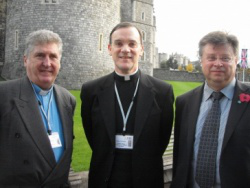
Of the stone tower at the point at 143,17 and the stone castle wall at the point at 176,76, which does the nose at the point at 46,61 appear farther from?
the stone castle wall at the point at 176,76

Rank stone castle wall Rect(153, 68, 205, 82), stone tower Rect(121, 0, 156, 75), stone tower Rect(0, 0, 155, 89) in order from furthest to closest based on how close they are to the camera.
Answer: stone castle wall Rect(153, 68, 205, 82) < stone tower Rect(121, 0, 156, 75) < stone tower Rect(0, 0, 155, 89)

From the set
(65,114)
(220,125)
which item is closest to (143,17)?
(65,114)

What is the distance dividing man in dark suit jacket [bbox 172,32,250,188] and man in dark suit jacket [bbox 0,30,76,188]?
124 cm

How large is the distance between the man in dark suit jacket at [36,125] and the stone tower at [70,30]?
45.8 ft

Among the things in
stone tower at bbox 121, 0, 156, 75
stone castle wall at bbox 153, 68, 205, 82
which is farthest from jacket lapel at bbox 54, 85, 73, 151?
stone castle wall at bbox 153, 68, 205, 82

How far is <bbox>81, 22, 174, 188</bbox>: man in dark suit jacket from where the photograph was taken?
2830mm

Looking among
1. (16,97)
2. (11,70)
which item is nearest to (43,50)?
(16,97)

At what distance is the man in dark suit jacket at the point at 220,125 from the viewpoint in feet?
8.11

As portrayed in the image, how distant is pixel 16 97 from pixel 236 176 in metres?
2.13

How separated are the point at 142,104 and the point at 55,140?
3.23ft

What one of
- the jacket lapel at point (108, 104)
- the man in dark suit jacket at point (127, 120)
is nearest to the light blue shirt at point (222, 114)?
the man in dark suit jacket at point (127, 120)

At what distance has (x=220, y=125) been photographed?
8.66 feet

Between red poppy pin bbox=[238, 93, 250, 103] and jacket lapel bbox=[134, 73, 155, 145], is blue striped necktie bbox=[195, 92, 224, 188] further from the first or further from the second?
jacket lapel bbox=[134, 73, 155, 145]

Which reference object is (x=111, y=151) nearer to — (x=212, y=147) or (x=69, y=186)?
(x=69, y=186)
